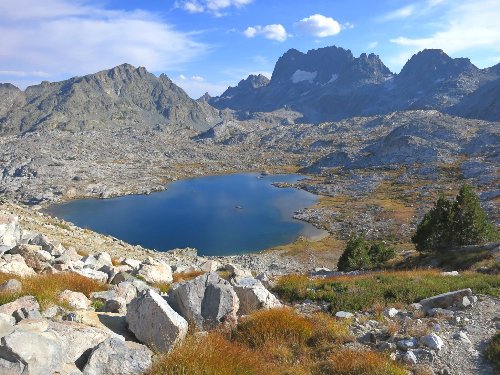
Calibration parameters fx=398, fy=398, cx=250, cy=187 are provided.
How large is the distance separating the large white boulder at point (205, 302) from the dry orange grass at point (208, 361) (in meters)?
2.36

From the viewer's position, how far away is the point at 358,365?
30.2 ft

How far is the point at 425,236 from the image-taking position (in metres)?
44.0

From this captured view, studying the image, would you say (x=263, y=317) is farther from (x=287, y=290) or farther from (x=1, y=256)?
(x=1, y=256)

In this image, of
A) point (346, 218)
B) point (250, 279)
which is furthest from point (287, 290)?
point (346, 218)

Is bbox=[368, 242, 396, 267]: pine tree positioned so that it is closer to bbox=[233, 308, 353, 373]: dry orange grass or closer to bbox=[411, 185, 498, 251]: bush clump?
bbox=[411, 185, 498, 251]: bush clump

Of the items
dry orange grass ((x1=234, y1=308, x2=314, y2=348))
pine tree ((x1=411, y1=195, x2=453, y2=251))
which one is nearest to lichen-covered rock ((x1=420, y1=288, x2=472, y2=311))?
dry orange grass ((x1=234, y1=308, x2=314, y2=348))

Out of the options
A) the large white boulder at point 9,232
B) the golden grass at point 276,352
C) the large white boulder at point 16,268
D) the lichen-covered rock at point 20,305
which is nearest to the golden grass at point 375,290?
the golden grass at point 276,352

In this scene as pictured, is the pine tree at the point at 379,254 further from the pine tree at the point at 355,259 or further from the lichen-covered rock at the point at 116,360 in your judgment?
the lichen-covered rock at the point at 116,360

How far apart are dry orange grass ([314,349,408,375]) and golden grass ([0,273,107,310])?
7.88 metres

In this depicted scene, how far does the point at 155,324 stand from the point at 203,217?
376ft

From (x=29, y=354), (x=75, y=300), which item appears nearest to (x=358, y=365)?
(x=29, y=354)

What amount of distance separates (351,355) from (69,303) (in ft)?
27.7

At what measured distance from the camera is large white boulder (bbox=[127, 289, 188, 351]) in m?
10.2

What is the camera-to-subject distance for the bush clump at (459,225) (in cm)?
4006
